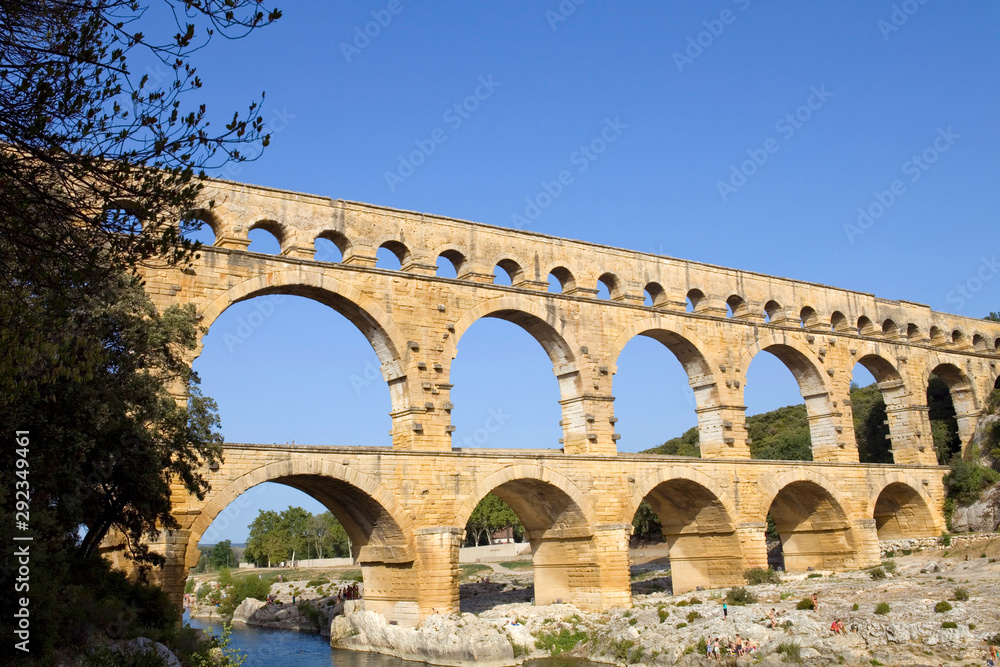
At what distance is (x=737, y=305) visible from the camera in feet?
91.2

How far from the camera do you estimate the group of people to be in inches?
695

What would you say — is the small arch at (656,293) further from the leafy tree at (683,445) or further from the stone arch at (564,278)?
the leafy tree at (683,445)

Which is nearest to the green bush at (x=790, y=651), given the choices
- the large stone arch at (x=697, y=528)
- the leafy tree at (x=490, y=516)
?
the large stone arch at (x=697, y=528)

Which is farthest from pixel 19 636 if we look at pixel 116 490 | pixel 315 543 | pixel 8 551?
pixel 315 543

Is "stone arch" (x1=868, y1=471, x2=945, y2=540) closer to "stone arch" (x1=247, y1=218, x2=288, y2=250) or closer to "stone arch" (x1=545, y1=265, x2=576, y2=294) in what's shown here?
"stone arch" (x1=545, y1=265, x2=576, y2=294)

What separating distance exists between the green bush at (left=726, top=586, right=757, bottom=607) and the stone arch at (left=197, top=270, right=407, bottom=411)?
947 centimetres

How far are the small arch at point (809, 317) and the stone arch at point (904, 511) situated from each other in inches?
222

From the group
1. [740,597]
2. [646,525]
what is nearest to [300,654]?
[740,597]

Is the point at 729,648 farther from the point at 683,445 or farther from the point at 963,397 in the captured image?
the point at 683,445

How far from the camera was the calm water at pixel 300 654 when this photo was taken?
19594 mm

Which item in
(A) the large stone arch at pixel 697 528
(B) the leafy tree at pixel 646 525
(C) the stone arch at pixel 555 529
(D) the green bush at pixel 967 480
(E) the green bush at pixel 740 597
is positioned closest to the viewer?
(E) the green bush at pixel 740 597

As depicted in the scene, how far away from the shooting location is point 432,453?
771 inches

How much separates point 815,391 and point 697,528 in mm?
7399

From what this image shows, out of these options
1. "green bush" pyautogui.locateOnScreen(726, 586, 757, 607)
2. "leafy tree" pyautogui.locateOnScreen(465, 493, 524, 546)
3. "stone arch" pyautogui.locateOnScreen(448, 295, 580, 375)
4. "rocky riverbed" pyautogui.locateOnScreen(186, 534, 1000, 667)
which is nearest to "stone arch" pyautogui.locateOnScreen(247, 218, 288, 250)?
"stone arch" pyautogui.locateOnScreen(448, 295, 580, 375)
